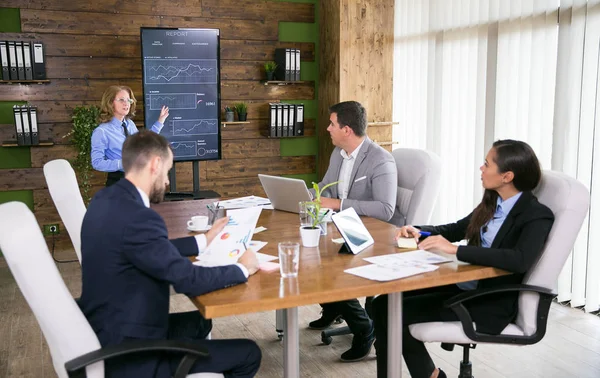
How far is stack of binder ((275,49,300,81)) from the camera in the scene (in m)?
6.52

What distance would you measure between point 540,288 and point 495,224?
1.21 feet

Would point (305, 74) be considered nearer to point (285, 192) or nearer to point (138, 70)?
point (138, 70)

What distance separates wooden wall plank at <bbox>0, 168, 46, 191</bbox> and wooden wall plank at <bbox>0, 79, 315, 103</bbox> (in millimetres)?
669

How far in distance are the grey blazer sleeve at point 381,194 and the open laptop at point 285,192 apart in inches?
10.7

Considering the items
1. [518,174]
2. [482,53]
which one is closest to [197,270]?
[518,174]

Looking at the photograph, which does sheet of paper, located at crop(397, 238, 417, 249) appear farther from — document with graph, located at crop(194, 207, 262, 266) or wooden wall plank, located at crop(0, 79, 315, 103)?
wooden wall plank, located at crop(0, 79, 315, 103)

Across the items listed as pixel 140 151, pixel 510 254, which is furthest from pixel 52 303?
pixel 510 254

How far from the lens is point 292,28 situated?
22.3 feet

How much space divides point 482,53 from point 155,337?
12.6 ft

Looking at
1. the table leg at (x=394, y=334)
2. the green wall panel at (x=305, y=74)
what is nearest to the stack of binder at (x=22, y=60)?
the green wall panel at (x=305, y=74)

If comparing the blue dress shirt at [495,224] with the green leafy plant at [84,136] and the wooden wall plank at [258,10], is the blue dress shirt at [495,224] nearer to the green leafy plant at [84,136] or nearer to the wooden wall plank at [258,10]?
the green leafy plant at [84,136]

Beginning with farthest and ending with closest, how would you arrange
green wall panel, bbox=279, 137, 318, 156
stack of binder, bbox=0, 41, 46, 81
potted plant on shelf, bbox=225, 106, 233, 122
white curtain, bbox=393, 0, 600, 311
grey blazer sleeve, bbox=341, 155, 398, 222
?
1. green wall panel, bbox=279, 137, 318, 156
2. potted plant on shelf, bbox=225, 106, 233, 122
3. stack of binder, bbox=0, 41, 46, 81
4. white curtain, bbox=393, 0, 600, 311
5. grey blazer sleeve, bbox=341, 155, 398, 222

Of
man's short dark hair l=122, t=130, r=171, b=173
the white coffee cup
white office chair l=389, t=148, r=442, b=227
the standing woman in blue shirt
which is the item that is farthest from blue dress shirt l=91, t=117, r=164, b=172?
man's short dark hair l=122, t=130, r=171, b=173

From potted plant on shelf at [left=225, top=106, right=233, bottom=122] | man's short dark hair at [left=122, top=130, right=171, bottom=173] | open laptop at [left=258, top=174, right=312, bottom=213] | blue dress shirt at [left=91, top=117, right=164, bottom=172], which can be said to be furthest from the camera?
potted plant on shelf at [left=225, top=106, right=233, bottom=122]
